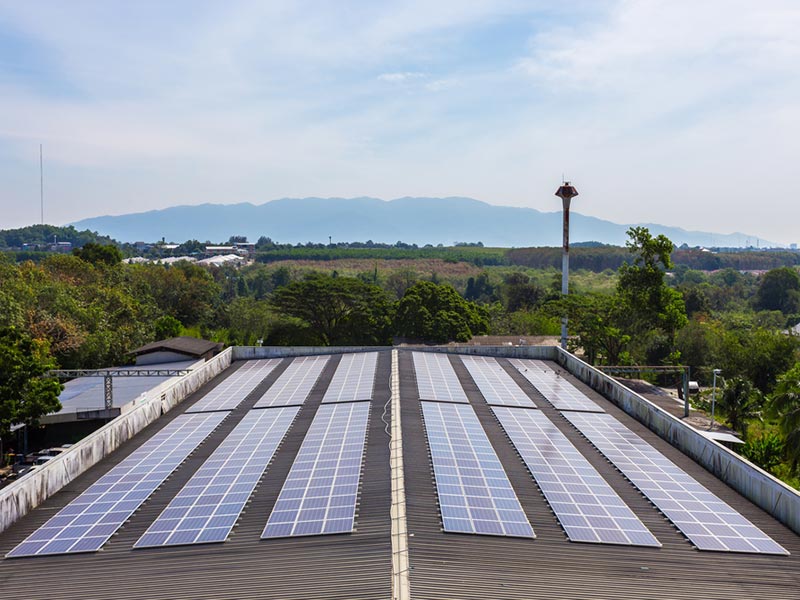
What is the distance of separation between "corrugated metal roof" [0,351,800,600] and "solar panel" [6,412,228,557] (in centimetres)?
40

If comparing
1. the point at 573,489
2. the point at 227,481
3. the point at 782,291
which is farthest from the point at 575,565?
the point at 782,291

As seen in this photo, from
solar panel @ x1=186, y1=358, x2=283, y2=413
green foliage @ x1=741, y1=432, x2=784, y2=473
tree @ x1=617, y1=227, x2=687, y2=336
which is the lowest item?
green foliage @ x1=741, y1=432, x2=784, y2=473

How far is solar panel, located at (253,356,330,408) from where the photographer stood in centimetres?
2967

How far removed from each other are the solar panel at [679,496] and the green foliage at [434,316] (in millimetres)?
41734

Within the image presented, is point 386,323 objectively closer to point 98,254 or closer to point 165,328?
point 165,328

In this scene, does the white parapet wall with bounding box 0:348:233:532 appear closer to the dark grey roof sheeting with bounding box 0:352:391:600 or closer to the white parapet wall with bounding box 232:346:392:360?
the dark grey roof sheeting with bounding box 0:352:391:600

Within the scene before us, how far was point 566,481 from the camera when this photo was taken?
19.5 metres

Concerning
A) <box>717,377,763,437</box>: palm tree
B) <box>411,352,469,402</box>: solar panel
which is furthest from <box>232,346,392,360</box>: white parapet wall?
<box>717,377,763,437</box>: palm tree

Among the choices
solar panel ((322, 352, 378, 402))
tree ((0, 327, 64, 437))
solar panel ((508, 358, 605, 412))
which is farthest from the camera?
tree ((0, 327, 64, 437))

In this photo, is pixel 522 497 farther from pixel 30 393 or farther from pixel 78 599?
pixel 30 393

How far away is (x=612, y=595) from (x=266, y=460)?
1192 centimetres

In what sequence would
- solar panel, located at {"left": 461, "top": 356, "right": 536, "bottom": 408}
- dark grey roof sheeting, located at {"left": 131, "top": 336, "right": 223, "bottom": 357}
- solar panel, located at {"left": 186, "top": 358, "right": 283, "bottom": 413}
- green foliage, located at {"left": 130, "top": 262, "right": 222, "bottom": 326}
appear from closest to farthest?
solar panel, located at {"left": 186, "top": 358, "right": 283, "bottom": 413} < solar panel, located at {"left": 461, "top": 356, "right": 536, "bottom": 408} < dark grey roof sheeting, located at {"left": 131, "top": 336, "right": 223, "bottom": 357} < green foliage, located at {"left": 130, "top": 262, "right": 222, "bottom": 326}

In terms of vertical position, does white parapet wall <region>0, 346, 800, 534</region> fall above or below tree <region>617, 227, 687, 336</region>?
below

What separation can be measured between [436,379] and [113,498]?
1741cm
